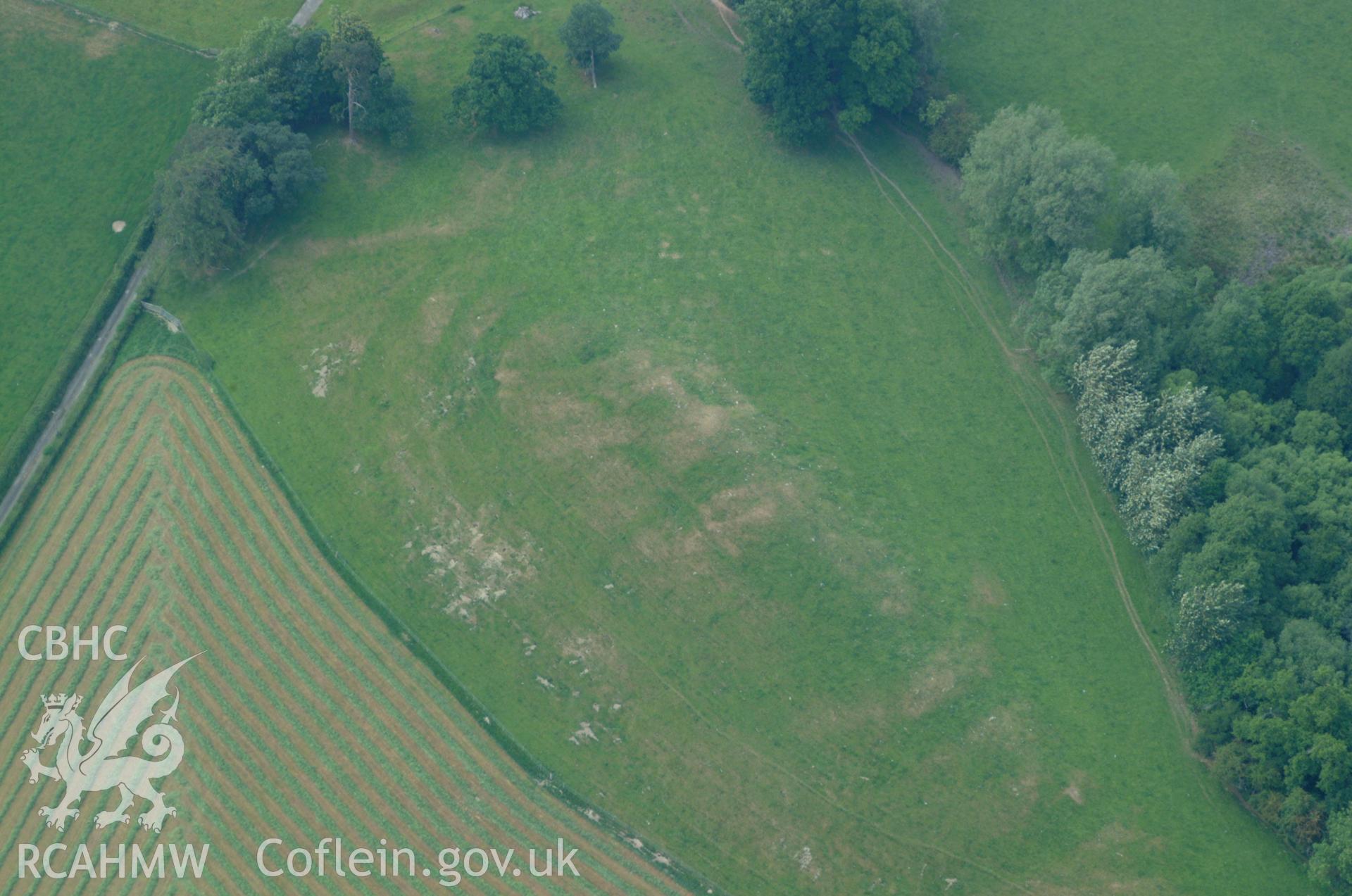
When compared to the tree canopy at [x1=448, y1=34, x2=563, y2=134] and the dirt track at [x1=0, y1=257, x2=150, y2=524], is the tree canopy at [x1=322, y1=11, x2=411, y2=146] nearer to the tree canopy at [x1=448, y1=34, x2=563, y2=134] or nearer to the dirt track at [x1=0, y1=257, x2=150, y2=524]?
the tree canopy at [x1=448, y1=34, x2=563, y2=134]

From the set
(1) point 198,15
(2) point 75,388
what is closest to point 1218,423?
(2) point 75,388

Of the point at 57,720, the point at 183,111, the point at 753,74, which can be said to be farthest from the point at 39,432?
the point at 753,74

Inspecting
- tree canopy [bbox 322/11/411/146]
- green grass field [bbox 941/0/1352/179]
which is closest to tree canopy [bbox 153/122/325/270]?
tree canopy [bbox 322/11/411/146]

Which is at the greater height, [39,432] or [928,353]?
[928,353]

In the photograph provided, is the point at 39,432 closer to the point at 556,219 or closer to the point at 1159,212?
the point at 556,219

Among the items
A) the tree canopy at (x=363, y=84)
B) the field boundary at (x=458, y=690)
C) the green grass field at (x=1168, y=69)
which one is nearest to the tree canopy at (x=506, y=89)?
the tree canopy at (x=363, y=84)
